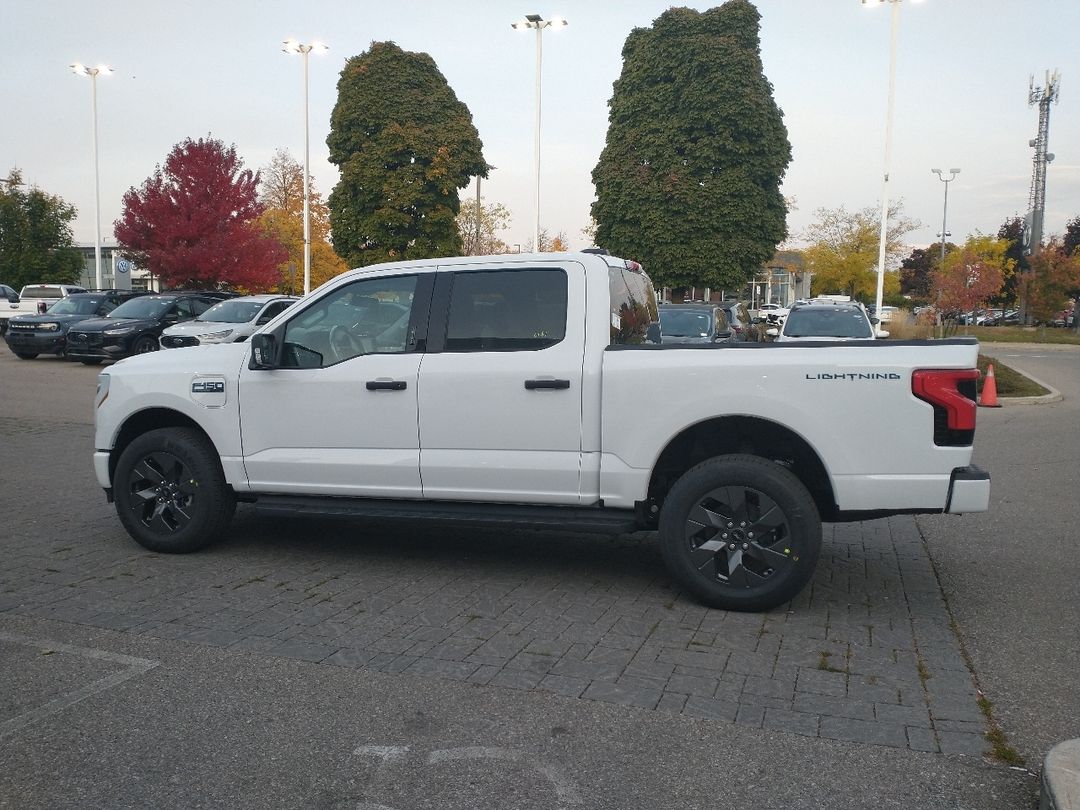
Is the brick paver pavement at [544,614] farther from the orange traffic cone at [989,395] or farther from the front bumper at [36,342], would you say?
the front bumper at [36,342]

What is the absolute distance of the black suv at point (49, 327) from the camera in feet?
Answer: 77.5

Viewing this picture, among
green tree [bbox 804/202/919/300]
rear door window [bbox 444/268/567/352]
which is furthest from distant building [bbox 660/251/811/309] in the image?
rear door window [bbox 444/268/567/352]

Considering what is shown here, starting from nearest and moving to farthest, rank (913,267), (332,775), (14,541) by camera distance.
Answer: (332,775) < (14,541) < (913,267)

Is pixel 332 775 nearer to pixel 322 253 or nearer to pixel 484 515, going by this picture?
pixel 484 515

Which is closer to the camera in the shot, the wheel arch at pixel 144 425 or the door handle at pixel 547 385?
the door handle at pixel 547 385

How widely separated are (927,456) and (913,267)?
3658 inches

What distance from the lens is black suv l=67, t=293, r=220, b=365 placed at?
833 inches

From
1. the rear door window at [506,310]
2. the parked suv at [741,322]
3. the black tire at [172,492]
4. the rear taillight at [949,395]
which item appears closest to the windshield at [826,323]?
the parked suv at [741,322]

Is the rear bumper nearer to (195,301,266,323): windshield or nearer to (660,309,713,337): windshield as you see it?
(660,309,713,337): windshield

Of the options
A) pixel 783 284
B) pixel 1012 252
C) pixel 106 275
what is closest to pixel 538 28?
pixel 1012 252

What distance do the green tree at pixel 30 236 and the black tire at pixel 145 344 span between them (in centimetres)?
3042

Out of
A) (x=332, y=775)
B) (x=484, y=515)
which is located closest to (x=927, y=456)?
(x=484, y=515)

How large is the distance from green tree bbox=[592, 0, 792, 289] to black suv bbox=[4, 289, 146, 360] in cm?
2364

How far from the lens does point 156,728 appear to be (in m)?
3.89
